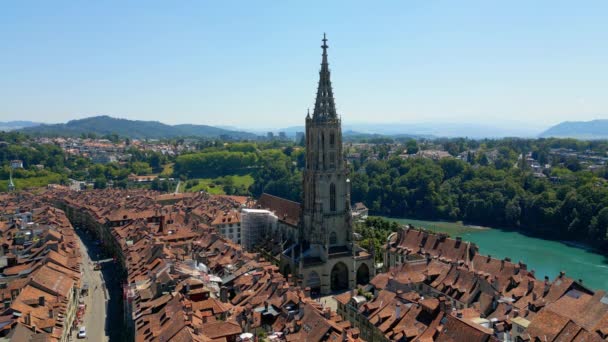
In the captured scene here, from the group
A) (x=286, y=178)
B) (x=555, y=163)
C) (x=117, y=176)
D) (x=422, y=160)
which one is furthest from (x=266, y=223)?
(x=555, y=163)

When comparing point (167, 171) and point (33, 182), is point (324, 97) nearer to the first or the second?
point (33, 182)

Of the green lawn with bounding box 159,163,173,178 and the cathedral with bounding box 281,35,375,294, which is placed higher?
the cathedral with bounding box 281,35,375,294

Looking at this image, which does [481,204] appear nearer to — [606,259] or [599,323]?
[606,259]

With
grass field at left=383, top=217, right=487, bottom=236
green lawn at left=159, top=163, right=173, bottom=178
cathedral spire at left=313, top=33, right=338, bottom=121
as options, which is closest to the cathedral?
cathedral spire at left=313, top=33, right=338, bottom=121

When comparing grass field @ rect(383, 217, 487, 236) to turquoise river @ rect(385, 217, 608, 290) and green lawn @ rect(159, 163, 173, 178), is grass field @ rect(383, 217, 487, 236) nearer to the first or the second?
turquoise river @ rect(385, 217, 608, 290)

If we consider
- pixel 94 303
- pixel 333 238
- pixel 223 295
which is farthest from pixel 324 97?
pixel 94 303
